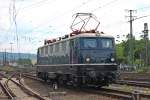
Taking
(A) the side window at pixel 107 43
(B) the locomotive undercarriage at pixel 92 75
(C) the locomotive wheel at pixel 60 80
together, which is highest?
(A) the side window at pixel 107 43

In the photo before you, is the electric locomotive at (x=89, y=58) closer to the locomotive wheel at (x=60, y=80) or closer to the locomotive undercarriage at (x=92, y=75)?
the locomotive undercarriage at (x=92, y=75)

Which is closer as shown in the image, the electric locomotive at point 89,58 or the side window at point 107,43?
the electric locomotive at point 89,58

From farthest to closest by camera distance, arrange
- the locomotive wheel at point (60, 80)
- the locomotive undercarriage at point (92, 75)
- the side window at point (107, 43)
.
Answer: the locomotive wheel at point (60, 80) < the side window at point (107, 43) < the locomotive undercarriage at point (92, 75)

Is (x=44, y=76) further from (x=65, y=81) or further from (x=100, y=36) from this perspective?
(x=100, y=36)

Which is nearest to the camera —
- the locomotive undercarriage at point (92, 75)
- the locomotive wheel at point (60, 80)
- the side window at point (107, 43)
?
the locomotive undercarriage at point (92, 75)

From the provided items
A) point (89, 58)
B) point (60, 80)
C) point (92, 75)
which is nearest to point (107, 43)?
point (89, 58)

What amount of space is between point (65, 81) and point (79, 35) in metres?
4.92


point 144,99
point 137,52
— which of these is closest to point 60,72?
point 144,99

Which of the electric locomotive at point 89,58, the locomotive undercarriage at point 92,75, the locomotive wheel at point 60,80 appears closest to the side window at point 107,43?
the electric locomotive at point 89,58

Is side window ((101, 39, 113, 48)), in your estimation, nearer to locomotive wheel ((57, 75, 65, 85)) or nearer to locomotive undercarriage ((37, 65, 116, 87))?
locomotive undercarriage ((37, 65, 116, 87))

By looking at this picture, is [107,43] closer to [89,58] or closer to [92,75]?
[89,58]

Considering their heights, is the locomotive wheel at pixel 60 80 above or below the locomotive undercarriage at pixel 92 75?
below

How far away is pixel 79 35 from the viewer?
2506 centimetres

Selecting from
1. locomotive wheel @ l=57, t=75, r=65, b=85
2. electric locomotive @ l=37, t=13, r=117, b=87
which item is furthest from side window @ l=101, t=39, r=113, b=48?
locomotive wheel @ l=57, t=75, r=65, b=85
